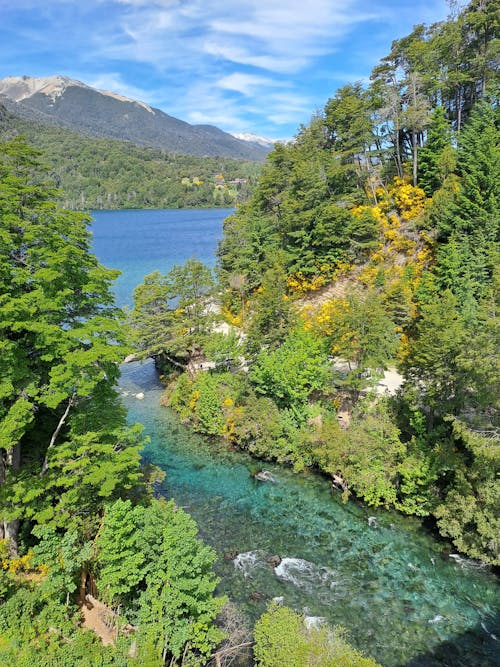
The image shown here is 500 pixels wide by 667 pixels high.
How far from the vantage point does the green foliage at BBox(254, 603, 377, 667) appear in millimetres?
10773

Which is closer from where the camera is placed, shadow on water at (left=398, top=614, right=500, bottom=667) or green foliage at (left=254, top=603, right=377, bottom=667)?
green foliage at (left=254, top=603, right=377, bottom=667)

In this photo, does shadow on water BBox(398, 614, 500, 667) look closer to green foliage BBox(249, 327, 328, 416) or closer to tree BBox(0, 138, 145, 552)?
tree BBox(0, 138, 145, 552)

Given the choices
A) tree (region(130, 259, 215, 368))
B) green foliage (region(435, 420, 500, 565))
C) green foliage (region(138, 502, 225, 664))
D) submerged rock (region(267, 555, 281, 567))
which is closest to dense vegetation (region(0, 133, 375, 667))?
green foliage (region(138, 502, 225, 664))

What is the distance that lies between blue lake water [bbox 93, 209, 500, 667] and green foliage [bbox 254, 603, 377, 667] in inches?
73.4

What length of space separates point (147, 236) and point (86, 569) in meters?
109

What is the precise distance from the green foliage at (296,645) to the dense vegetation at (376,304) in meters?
8.11

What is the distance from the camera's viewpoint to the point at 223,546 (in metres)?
17.9

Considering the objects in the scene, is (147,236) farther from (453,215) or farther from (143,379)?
(453,215)

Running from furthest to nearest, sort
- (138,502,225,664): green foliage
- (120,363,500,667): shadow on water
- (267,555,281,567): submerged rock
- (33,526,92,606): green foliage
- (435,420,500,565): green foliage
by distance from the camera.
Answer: (267,555,281,567): submerged rock
(435,420,500,565): green foliage
(120,363,500,667): shadow on water
(33,526,92,606): green foliage
(138,502,225,664): green foliage

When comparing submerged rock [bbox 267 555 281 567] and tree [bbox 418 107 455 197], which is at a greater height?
tree [bbox 418 107 455 197]

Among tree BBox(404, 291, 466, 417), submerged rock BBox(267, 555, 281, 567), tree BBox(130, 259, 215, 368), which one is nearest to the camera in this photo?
submerged rock BBox(267, 555, 281, 567)

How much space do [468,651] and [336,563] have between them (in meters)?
5.23

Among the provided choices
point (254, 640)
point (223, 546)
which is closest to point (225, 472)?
point (223, 546)

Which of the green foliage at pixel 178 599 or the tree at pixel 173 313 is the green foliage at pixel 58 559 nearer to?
the green foliage at pixel 178 599
